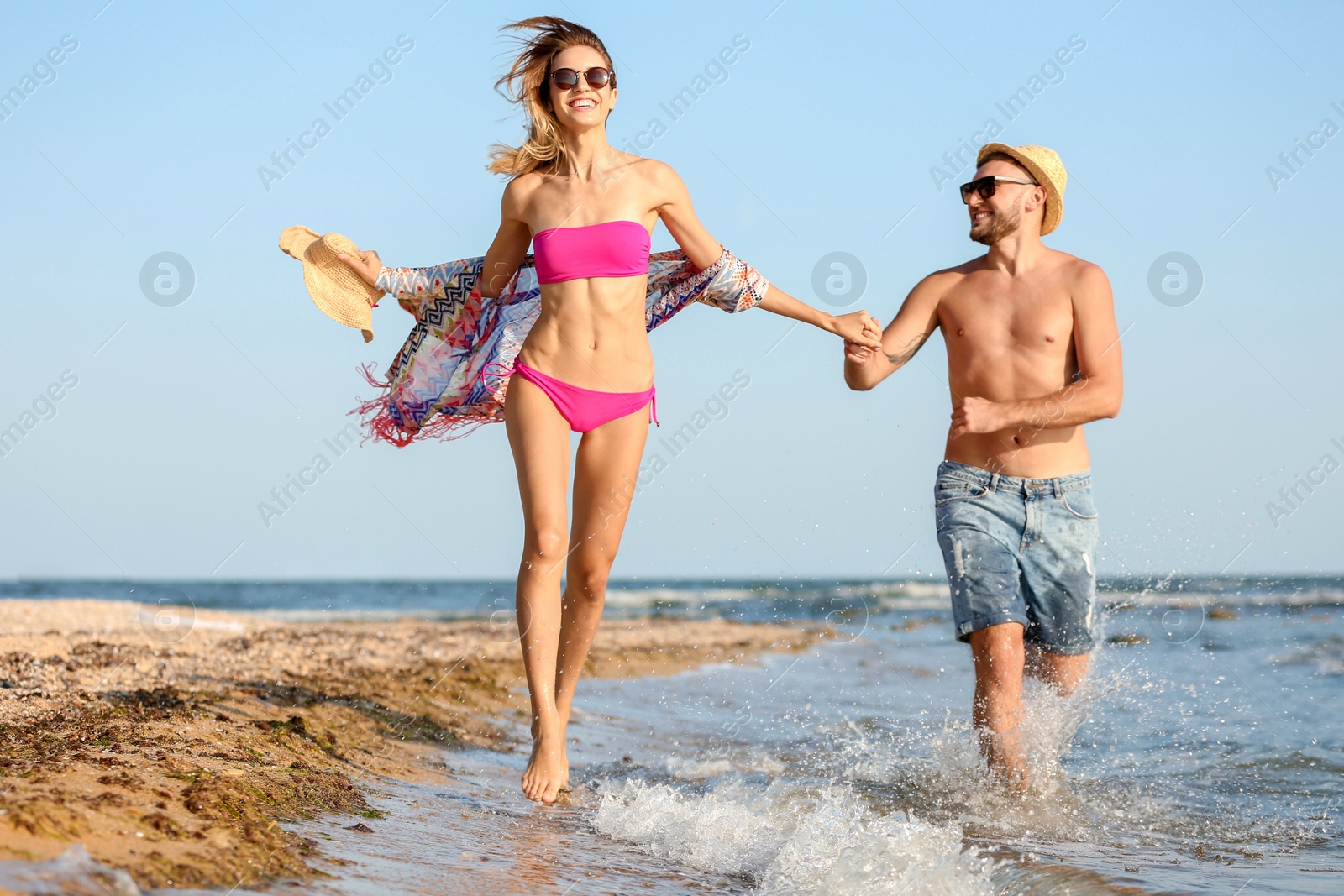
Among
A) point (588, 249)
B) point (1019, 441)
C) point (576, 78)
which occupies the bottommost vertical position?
→ point (1019, 441)

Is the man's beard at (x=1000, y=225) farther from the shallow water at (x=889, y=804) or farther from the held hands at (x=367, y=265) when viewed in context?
the held hands at (x=367, y=265)

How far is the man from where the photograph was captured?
4203 millimetres

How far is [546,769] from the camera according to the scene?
12.6 ft

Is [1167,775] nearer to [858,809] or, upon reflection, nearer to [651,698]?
[858,809]

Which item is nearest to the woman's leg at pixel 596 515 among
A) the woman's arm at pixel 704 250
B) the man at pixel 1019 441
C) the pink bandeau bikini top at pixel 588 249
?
the pink bandeau bikini top at pixel 588 249

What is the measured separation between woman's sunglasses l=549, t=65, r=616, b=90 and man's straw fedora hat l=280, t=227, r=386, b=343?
129 cm

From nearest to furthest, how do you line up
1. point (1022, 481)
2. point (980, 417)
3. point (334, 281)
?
point (980, 417), point (1022, 481), point (334, 281)

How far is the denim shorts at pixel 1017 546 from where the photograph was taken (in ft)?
13.9

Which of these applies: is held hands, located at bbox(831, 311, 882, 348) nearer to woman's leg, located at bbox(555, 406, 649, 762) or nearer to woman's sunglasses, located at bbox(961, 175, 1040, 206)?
woman's sunglasses, located at bbox(961, 175, 1040, 206)

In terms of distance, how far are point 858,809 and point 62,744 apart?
→ 2483mm

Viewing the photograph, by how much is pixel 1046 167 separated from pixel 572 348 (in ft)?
6.77

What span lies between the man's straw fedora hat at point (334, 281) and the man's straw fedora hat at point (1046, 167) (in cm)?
271

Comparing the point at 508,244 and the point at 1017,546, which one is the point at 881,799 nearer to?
the point at 1017,546

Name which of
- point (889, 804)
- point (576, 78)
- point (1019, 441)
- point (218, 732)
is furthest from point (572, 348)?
point (889, 804)
